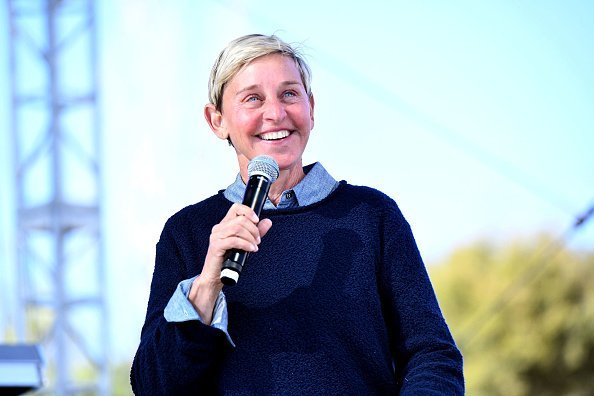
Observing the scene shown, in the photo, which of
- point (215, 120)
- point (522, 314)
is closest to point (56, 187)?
point (215, 120)

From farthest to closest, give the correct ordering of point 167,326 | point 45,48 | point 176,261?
1. point 45,48
2. point 176,261
3. point 167,326

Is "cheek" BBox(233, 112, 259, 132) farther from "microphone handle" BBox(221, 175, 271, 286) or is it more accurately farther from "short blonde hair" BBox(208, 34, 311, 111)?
"microphone handle" BBox(221, 175, 271, 286)

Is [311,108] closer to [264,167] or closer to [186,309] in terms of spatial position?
[264,167]

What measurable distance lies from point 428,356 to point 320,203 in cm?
30

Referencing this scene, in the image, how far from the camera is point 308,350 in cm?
152

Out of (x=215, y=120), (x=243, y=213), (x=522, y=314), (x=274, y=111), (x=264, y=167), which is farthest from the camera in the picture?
(x=522, y=314)

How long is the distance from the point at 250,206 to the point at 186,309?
0.18 metres

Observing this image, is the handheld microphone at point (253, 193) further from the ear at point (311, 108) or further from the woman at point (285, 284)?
the ear at point (311, 108)

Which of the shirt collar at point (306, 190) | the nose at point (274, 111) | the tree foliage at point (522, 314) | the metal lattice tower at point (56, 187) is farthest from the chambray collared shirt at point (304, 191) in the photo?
the tree foliage at point (522, 314)

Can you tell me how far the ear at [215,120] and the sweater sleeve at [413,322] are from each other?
1.00 ft

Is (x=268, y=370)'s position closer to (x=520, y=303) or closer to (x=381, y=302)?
(x=381, y=302)

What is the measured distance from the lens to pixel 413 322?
1.55m

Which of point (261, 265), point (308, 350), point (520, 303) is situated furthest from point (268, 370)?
point (520, 303)

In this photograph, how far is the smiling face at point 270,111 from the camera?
1.63 m
